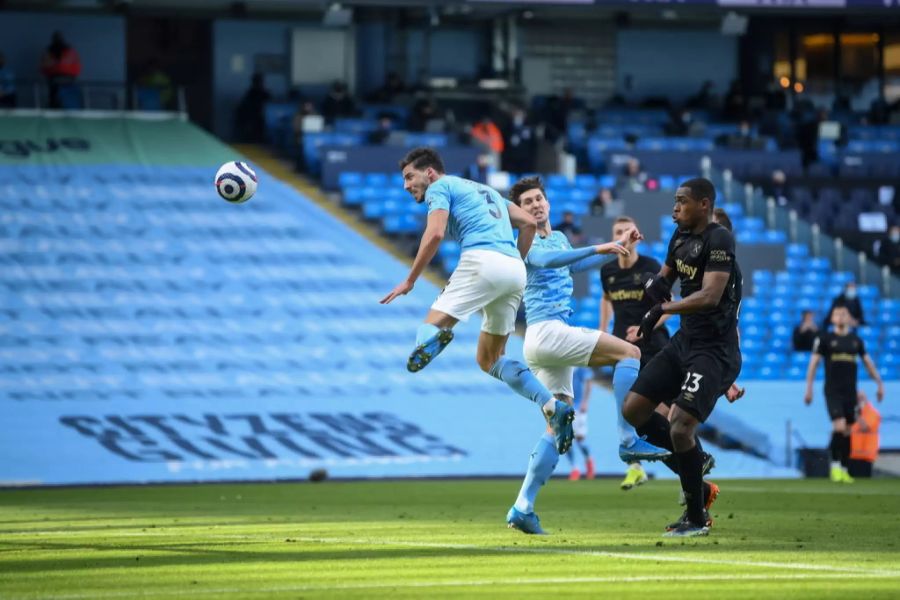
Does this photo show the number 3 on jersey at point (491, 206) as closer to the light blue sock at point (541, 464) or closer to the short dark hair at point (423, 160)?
the short dark hair at point (423, 160)

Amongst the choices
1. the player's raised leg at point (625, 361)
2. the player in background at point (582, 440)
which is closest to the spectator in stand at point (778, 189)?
the player in background at point (582, 440)

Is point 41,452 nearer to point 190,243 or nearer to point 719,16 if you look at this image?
point 190,243

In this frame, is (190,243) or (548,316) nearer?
(548,316)

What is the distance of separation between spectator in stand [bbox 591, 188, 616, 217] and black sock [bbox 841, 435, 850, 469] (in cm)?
966

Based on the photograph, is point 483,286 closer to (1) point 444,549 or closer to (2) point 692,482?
(2) point 692,482

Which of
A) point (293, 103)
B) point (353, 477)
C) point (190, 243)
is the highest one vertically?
point (293, 103)

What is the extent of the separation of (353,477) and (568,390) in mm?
10536

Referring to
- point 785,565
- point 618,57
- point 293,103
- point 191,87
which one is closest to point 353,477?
point 785,565

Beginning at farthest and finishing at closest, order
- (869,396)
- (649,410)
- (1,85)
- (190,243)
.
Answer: (1,85) < (190,243) < (869,396) < (649,410)

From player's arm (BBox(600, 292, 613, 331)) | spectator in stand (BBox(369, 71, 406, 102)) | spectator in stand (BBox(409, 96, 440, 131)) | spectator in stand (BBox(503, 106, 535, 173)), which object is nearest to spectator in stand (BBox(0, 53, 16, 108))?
spectator in stand (BBox(369, 71, 406, 102))

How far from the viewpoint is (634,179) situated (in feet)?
104

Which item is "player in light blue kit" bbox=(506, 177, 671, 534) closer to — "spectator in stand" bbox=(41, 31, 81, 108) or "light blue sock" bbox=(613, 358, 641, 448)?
"light blue sock" bbox=(613, 358, 641, 448)

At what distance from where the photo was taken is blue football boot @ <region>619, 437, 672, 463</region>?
11070 millimetres

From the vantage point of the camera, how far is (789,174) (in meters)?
34.1
